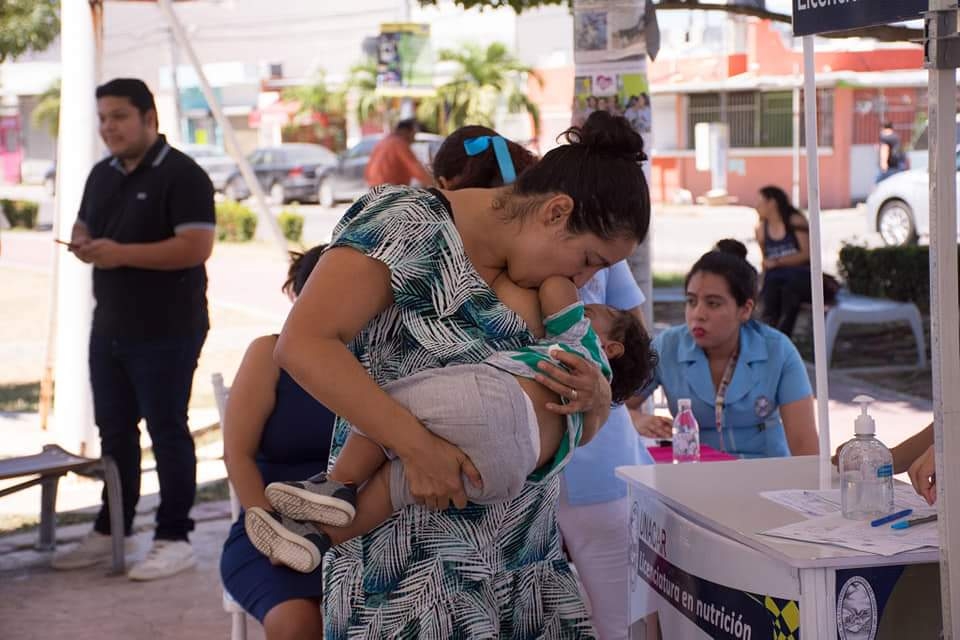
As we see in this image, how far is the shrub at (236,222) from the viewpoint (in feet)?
76.3

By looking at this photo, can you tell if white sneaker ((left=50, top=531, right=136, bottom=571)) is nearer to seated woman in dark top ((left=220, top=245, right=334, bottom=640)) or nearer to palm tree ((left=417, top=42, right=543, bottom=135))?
seated woman in dark top ((left=220, top=245, right=334, bottom=640))

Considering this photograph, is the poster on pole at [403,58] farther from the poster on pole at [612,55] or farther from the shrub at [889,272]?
the poster on pole at [612,55]

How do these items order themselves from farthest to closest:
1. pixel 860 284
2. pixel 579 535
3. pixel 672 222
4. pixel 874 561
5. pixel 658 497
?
pixel 672 222, pixel 860 284, pixel 579 535, pixel 658 497, pixel 874 561

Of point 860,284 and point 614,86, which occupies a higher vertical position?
point 614,86

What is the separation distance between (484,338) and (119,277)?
3.47m

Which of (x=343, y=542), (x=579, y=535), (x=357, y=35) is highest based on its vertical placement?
(x=357, y=35)

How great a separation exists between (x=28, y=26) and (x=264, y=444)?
20.3 meters

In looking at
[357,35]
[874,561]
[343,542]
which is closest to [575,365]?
[343,542]

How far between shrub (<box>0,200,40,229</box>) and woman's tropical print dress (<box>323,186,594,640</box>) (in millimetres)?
25996

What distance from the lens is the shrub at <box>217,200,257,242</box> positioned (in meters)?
23.3

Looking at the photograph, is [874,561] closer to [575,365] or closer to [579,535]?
[575,365]

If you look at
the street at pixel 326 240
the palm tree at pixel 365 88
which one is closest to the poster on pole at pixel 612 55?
the street at pixel 326 240

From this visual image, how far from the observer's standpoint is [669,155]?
1220 inches

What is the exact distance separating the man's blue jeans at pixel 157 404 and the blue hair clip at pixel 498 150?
246 centimetres
